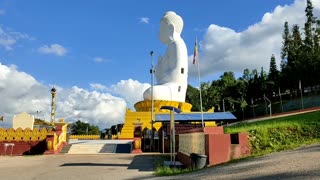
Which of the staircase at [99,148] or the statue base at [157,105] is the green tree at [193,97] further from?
the staircase at [99,148]

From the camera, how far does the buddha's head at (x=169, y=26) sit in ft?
163

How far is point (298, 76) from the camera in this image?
5625 cm

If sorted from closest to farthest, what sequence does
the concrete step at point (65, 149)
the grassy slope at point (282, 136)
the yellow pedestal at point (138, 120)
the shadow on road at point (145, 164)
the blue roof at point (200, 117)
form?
1. the grassy slope at point (282, 136)
2. the shadow on road at point (145, 164)
3. the concrete step at point (65, 149)
4. the blue roof at point (200, 117)
5. the yellow pedestal at point (138, 120)

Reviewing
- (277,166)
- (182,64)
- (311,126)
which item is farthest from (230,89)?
(277,166)

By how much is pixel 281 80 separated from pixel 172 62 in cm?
2238

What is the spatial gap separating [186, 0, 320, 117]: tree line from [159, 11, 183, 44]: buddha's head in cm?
1860

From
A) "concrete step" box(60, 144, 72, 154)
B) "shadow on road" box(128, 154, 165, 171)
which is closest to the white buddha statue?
"concrete step" box(60, 144, 72, 154)

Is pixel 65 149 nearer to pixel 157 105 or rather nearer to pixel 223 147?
pixel 157 105

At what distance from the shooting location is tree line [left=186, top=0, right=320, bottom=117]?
183 feet

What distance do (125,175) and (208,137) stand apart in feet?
10.1

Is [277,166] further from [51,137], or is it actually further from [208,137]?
[51,137]

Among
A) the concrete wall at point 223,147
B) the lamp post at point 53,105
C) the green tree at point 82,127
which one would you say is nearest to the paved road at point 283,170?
the concrete wall at point 223,147

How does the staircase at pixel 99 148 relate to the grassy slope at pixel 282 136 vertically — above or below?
below

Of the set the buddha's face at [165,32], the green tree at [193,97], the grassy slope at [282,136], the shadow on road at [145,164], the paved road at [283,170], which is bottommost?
the shadow on road at [145,164]
